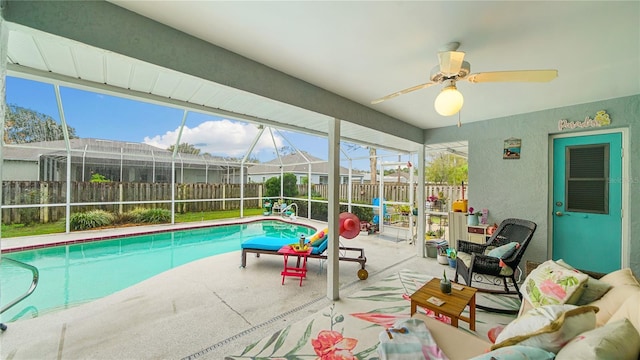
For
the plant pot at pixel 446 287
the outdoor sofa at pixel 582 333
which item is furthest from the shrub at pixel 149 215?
the outdoor sofa at pixel 582 333

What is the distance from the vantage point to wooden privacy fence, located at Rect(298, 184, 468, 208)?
5.75 meters

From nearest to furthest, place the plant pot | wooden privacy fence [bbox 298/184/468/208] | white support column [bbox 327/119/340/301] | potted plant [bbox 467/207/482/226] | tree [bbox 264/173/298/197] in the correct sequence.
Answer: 1. the plant pot
2. white support column [bbox 327/119/340/301]
3. potted plant [bbox 467/207/482/226]
4. wooden privacy fence [bbox 298/184/468/208]
5. tree [bbox 264/173/298/197]

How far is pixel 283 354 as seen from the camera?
2.08m

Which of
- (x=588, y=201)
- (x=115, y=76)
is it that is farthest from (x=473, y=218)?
(x=115, y=76)

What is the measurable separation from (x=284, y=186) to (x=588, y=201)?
8.63 meters

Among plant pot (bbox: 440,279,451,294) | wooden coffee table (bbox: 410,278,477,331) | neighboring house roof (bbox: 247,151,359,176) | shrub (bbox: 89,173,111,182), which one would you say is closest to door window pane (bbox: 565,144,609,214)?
wooden coffee table (bbox: 410,278,477,331)

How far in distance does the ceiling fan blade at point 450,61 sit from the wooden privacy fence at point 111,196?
8.15m

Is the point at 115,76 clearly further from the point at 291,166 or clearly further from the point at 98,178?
the point at 291,166

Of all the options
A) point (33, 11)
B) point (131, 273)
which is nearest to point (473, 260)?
point (33, 11)

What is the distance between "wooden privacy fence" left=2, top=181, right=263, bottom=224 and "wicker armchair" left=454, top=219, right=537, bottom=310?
766 cm

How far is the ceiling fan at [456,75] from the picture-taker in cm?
181

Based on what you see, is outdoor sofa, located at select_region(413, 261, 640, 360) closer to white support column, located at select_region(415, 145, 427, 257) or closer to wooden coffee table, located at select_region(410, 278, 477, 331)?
wooden coffee table, located at select_region(410, 278, 477, 331)

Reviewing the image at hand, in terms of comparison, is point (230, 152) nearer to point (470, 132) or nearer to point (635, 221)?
point (470, 132)

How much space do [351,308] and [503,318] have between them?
174cm
